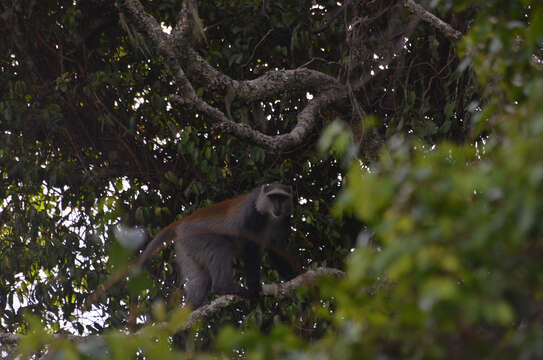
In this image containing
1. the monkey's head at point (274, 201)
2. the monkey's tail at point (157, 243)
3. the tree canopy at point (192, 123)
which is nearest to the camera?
the tree canopy at point (192, 123)

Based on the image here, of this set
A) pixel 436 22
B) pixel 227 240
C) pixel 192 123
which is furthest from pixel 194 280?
pixel 436 22

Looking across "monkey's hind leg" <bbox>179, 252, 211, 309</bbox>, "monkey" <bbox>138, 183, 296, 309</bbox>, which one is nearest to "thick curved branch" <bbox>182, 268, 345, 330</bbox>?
"monkey" <bbox>138, 183, 296, 309</bbox>

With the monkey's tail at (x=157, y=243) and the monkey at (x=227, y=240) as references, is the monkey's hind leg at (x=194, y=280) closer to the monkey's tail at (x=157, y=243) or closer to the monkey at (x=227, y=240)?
the monkey at (x=227, y=240)

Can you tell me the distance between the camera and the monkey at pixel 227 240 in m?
5.64

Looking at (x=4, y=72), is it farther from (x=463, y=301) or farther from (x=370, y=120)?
(x=463, y=301)

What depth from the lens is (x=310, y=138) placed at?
20.7 feet

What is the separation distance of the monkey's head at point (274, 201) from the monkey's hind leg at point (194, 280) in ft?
2.10

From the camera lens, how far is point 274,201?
5699mm

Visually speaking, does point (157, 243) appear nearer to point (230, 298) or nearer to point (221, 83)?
point (230, 298)

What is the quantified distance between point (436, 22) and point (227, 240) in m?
2.25

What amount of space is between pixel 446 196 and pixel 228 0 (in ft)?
17.1

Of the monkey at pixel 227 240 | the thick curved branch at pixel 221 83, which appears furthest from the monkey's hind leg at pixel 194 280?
the thick curved branch at pixel 221 83

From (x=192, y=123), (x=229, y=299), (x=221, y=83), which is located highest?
(x=192, y=123)

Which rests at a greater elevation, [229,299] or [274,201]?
[274,201]
